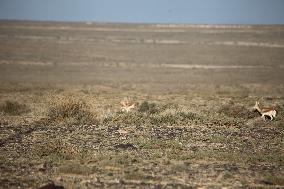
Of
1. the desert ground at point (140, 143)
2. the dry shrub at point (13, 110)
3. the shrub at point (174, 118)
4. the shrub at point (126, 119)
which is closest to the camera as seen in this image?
the desert ground at point (140, 143)

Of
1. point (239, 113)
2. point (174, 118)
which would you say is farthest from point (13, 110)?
point (239, 113)

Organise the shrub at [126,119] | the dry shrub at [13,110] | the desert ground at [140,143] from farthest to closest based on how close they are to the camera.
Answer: the dry shrub at [13,110] < the shrub at [126,119] < the desert ground at [140,143]

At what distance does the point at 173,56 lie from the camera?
5862cm

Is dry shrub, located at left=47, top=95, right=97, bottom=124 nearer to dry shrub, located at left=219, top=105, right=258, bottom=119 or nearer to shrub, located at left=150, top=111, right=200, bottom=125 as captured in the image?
shrub, located at left=150, top=111, right=200, bottom=125

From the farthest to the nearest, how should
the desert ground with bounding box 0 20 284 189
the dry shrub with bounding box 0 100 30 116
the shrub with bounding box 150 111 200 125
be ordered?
the dry shrub with bounding box 0 100 30 116
the shrub with bounding box 150 111 200 125
the desert ground with bounding box 0 20 284 189

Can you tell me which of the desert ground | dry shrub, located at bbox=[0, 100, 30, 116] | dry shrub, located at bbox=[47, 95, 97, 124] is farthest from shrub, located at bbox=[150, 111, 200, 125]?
dry shrub, located at bbox=[0, 100, 30, 116]

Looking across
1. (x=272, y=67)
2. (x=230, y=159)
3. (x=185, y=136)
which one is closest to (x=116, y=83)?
(x=272, y=67)

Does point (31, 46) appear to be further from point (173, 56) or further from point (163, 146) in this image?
point (163, 146)

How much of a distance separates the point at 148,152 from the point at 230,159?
213 cm

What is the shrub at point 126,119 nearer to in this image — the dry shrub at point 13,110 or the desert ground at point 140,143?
the desert ground at point 140,143

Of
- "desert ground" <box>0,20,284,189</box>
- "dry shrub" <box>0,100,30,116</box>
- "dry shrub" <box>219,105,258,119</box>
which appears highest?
"dry shrub" <box>219,105,258,119</box>

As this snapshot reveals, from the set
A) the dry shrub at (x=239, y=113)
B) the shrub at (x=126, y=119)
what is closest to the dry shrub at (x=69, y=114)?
the shrub at (x=126, y=119)

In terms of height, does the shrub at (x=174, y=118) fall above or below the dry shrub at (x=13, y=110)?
below

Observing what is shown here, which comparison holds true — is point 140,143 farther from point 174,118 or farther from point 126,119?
point 174,118
